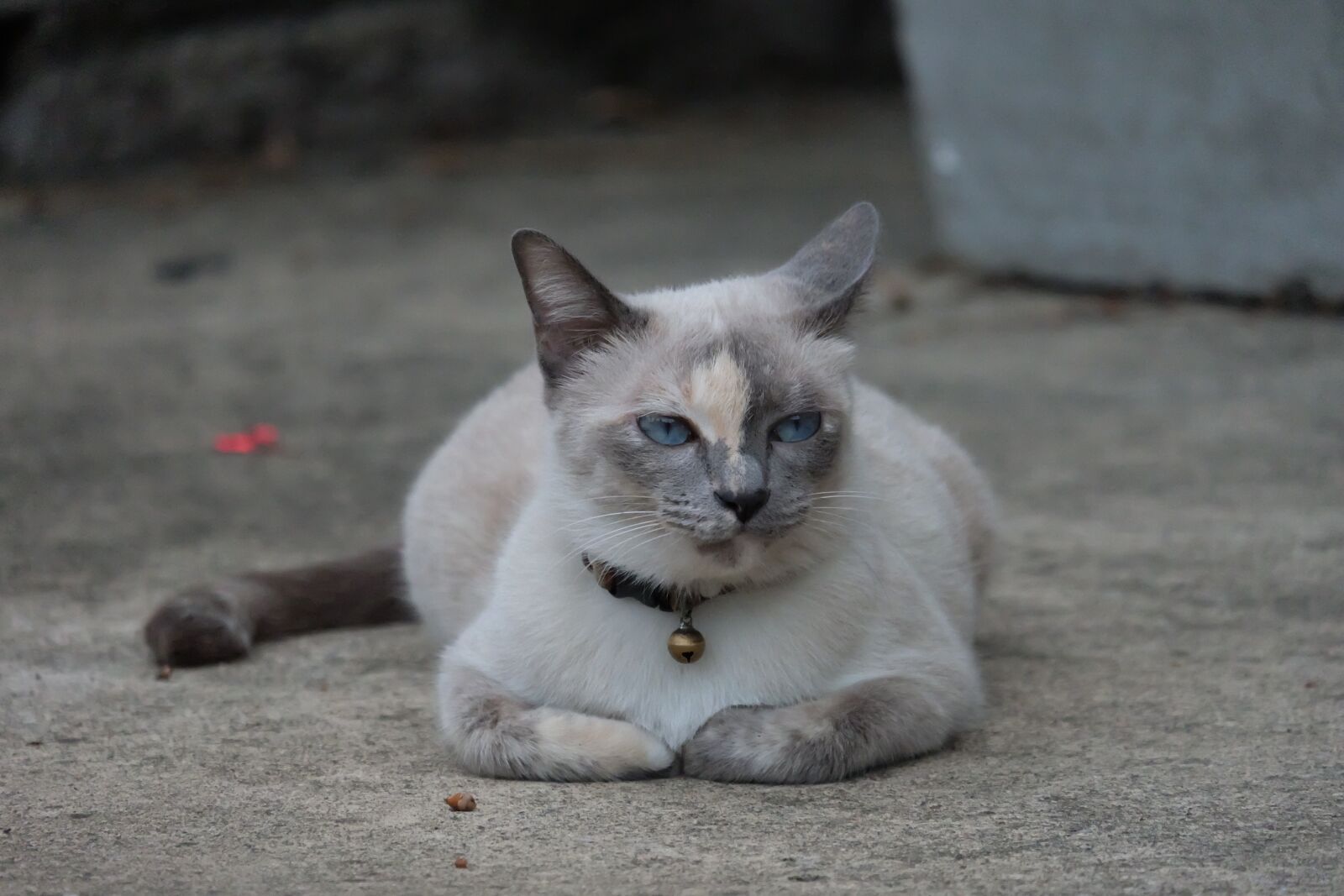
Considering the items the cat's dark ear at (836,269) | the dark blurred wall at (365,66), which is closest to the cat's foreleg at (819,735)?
the cat's dark ear at (836,269)

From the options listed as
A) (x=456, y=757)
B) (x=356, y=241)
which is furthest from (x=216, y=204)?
(x=456, y=757)

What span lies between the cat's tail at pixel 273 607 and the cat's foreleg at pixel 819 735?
4.38ft

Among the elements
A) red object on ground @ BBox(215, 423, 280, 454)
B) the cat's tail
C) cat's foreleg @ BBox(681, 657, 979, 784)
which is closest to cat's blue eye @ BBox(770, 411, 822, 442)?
cat's foreleg @ BBox(681, 657, 979, 784)

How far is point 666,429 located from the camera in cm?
280

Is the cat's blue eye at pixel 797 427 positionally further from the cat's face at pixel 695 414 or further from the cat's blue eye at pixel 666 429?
the cat's blue eye at pixel 666 429

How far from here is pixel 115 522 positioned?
485cm

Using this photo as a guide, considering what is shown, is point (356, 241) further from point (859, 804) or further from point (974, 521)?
point (859, 804)

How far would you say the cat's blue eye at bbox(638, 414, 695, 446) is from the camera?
278cm

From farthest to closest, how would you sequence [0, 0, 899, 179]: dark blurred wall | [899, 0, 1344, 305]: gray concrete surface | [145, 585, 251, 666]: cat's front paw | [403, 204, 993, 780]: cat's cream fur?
1. [0, 0, 899, 179]: dark blurred wall
2. [899, 0, 1344, 305]: gray concrete surface
3. [145, 585, 251, 666]: cat's front paw
4. [403, 204, 993, 780]: cat's cream fur

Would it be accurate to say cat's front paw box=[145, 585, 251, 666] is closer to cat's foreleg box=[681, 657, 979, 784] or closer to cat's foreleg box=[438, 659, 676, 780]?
cat's foreleg box=[438, 659, 676, 780]

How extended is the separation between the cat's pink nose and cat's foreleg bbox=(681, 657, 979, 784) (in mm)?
434

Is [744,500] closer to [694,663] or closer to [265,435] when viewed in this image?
[694,663]

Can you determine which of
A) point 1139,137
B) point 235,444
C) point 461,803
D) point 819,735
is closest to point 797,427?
point 819,735

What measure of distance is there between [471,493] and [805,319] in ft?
3.69
